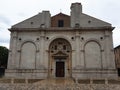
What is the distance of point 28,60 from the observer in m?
23.3

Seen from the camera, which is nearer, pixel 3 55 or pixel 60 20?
pixel 60 20

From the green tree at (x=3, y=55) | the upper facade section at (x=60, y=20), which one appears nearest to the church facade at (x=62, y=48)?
the upper facade section at (x=60, y=20)

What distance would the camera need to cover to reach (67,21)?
26.1 metres

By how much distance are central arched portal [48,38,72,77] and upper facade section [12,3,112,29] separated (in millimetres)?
3090

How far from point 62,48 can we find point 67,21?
4.95m

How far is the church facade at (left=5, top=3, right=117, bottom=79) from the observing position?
22.4 metres

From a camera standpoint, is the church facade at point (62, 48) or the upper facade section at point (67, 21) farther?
the upper facade section at point (67, 21)

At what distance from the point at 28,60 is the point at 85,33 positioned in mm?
9680

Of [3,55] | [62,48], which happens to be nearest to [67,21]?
[62,48]

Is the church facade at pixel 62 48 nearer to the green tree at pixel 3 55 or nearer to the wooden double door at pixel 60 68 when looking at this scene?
the wooden double door at pixel 60 68

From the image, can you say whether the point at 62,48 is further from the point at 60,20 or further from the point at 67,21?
the point at 60,20

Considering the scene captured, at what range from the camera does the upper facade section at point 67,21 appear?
24391 mm

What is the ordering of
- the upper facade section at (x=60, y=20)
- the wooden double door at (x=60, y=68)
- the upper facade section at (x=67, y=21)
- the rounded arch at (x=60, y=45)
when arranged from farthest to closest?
the upper facade section at (x=60, y=20)
the upper facade section at (x=67, y=21)
the rounded arch at (x=60, y=45)
the wooden double door at (x=60, y=68)

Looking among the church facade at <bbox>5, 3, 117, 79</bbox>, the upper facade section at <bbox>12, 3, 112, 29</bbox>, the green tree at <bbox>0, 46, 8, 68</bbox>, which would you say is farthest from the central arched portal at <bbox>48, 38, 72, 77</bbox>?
the green tree at <bbox>0, 46, 8, 68</bbox>
